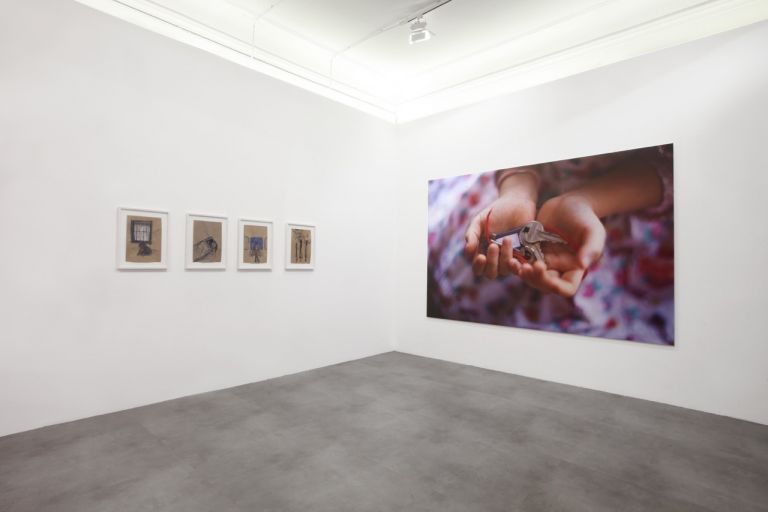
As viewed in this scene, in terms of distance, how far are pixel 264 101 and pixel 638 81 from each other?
5.03 meters

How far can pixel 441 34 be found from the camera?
643cm

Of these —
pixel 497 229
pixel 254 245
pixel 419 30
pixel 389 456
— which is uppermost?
pixel 419 30

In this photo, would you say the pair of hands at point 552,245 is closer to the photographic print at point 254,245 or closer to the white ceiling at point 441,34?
the white ceiling at point 441,34

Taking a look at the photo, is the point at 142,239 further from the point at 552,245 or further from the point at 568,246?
the point at 568,246

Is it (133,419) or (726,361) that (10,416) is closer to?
(133,419)

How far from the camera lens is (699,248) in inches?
200

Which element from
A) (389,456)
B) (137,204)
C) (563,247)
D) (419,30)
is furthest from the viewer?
(563,247)

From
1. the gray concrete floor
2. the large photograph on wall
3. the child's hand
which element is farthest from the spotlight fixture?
the gray concrete floor

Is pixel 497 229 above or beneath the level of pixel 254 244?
above

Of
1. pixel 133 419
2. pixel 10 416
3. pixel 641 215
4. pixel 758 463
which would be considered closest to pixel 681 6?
pixel 641 215

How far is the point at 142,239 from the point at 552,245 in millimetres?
5374

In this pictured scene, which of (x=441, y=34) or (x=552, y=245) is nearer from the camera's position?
(x=552, y=245)

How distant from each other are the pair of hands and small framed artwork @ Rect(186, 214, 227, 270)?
3936 mm

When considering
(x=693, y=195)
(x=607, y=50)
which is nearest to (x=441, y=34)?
(x=607, y=50)
